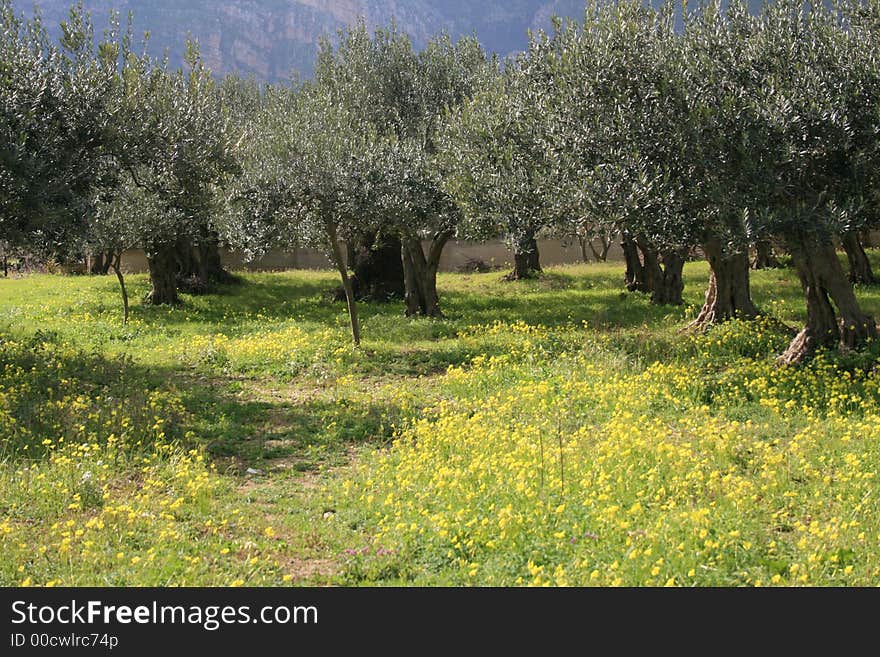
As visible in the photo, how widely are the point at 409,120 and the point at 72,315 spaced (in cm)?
1260

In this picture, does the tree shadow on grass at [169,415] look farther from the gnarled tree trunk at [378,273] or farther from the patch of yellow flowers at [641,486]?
the gnarled tree trunk at [378,273]

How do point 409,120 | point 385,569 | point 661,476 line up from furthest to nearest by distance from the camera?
point 409,120, point 661,476, point 385,569

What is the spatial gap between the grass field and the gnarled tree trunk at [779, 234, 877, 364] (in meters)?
0.72

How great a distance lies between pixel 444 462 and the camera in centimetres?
1014

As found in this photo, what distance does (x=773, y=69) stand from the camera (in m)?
14.4

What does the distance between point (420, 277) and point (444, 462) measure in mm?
16505

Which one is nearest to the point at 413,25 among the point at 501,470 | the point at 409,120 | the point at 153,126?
the point at 409,120

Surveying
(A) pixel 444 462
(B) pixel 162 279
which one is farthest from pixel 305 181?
(B) pixel 162 279

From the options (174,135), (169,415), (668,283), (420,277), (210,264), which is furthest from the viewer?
(210,264)

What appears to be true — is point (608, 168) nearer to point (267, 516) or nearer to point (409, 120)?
point (267, 516)

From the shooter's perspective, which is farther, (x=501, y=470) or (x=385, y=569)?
(x=501, y=470)

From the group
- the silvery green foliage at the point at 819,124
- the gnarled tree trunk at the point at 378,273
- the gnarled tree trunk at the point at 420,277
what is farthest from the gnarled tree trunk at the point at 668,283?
the silvery green foliage at the point at 819,124

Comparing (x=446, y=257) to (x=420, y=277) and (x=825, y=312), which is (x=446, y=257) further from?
(x=825, y=312)

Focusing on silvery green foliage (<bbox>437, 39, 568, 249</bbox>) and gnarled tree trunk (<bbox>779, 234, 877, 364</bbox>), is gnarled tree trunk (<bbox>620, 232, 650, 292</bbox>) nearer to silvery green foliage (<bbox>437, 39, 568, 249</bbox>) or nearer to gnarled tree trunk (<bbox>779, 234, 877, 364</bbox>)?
silvery green foliage (<bbox>437, 39, 568, 249</bbox>)
